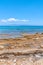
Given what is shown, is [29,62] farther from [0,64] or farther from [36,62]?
[0,64]

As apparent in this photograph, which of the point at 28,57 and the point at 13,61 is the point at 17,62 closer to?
the point at 13,61

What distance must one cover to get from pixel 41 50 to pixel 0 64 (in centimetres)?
229

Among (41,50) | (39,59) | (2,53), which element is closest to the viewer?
(39,59)

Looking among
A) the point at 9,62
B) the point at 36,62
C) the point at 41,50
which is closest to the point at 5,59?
the point at 9,62

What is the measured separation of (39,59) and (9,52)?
1.38m

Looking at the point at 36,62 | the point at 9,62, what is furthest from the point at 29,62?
the point at 9,62

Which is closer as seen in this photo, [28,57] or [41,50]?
[28,57]

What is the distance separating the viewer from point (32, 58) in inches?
248

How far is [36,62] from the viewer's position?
5820 mm

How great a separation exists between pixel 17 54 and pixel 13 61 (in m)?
0.81

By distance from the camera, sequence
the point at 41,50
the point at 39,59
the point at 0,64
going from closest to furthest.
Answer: the point at 0,64 < the point at 39,59 < the point at 41,50

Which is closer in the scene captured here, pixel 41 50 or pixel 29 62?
pixel 29 62

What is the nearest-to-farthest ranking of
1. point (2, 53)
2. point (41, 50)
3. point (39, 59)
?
point (39, 59) → point (2, 53) → point (41, 50)

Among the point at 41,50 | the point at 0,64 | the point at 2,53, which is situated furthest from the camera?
the point at 41,50
